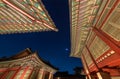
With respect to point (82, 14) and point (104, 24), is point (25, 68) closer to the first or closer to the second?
point (82, 14)

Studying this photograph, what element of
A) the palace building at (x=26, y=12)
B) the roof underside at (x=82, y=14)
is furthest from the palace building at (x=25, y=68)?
the palace building at (x=26, y=12)

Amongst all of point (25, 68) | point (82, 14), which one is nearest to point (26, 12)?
point (82, 14)

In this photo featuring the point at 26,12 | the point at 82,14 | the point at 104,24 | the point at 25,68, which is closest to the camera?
the point at 26,12

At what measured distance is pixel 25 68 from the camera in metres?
16.4

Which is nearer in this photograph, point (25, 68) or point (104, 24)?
point (104, 24)

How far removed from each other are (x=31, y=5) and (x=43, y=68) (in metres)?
13.2

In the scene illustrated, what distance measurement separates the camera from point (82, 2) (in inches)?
316

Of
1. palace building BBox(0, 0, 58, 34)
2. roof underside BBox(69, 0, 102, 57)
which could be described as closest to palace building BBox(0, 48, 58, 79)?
roof underside BBox(69, 0, 102, 57)

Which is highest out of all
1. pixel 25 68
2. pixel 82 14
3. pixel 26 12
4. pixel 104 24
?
pixel 25 68

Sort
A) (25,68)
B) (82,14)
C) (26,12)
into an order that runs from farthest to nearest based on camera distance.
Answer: (25,68) → (82,14) → (26,12)

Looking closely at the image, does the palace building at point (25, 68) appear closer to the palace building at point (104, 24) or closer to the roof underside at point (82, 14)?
the roof underside at point (82, 14)

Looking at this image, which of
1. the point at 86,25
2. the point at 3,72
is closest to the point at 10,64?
the point at 3,72

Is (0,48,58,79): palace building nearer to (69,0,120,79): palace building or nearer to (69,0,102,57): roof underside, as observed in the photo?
(69,0,102,57): roof underside

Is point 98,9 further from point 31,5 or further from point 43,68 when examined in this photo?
point 43,68
